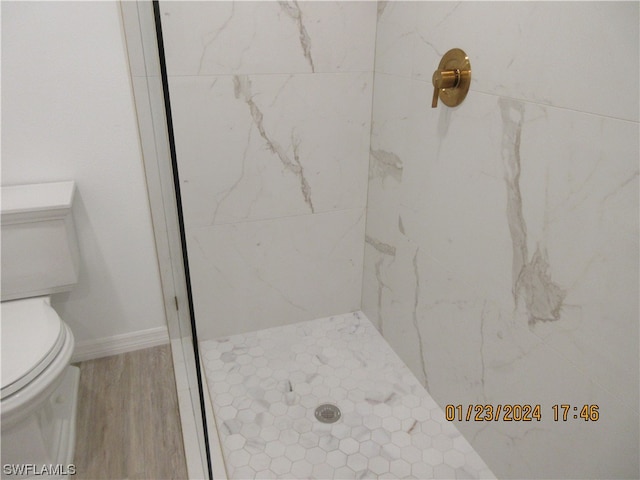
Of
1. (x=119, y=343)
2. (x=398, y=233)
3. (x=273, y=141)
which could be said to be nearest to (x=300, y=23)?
(x=273, y=141)

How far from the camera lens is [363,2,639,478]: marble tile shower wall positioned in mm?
926

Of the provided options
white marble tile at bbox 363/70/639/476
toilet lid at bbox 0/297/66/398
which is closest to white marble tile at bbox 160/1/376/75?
white marble tile at bbox 363/70/639/476

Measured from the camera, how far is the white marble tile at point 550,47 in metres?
0.86

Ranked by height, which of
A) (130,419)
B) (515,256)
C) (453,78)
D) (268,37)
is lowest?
(130,419)

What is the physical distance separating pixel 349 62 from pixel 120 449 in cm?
154

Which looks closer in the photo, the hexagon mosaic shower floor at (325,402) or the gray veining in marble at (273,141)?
the hexagon mosaic shower floor at (325,402)

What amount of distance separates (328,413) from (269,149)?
0.97 metres

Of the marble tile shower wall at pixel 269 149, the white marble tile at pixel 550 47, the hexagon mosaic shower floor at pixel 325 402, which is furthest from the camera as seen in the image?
the marble tile shower wall at pixel 269 149

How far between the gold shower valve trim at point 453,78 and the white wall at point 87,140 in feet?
3.42

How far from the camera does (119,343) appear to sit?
Answer: 1932 millimetres

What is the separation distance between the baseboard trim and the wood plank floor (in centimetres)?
2

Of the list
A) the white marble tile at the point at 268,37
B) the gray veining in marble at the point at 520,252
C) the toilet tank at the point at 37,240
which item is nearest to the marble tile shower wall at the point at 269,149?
the white marble tile at the point at 268,37

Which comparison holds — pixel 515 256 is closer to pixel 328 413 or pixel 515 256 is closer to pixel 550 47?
pixel 550 47

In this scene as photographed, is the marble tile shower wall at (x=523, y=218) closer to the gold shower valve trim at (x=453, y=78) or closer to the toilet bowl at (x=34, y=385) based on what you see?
the gold shower valve trim at (x=453, y=78)
